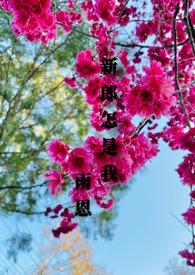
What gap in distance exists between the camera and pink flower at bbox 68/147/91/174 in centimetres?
180

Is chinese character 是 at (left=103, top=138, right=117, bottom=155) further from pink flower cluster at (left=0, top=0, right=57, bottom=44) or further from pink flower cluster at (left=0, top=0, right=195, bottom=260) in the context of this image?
pink flower cluster at (left=0, top=0, right=57, bottom=44)

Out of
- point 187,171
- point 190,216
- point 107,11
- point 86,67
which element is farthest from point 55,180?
point 107,11

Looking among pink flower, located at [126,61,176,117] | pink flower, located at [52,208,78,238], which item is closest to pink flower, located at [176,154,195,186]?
pink flower, located at [126,61,176,117]

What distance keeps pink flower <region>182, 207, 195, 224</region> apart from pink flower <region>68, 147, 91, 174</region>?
95cm

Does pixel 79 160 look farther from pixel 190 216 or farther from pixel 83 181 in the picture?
pixel 190 216

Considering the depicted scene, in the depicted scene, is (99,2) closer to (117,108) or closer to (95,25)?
(117,108)

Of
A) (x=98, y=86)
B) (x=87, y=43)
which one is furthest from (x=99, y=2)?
(x=87, y=43)

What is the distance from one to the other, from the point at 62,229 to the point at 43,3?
281 cm

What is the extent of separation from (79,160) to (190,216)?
3.31ft

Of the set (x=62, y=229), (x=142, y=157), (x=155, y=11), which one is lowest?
(x=142, y=157)

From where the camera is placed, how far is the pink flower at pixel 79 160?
1798 millimetres

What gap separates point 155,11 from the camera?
3.95 meters

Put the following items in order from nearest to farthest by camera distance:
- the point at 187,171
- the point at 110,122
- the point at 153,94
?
the point at 153,94
the point at 110,122
the point at 187,171

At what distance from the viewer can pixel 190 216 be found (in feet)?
8.38
